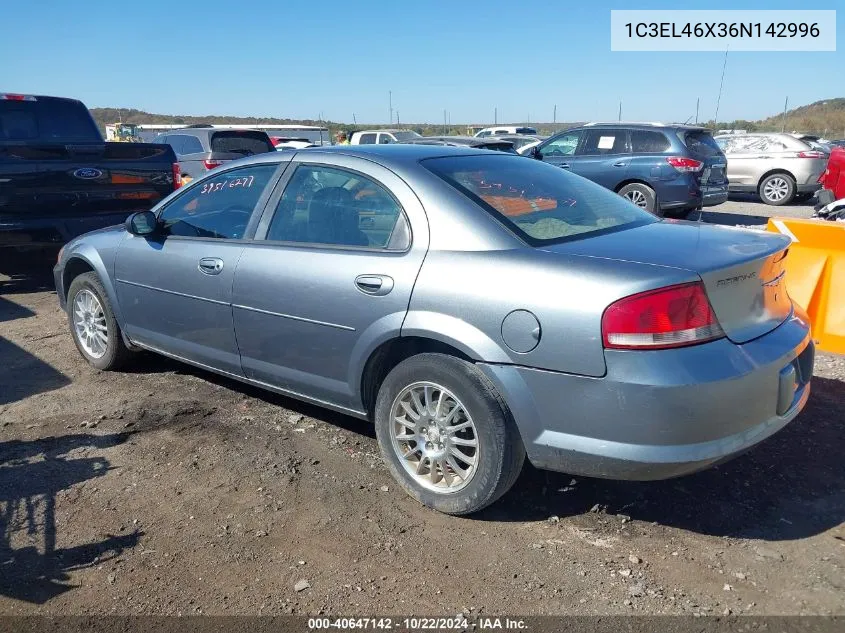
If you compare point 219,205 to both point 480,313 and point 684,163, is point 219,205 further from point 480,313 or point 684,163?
point 684,163

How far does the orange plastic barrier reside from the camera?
17.2 feet

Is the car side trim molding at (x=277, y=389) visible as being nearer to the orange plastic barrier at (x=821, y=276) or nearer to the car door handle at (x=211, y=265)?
the car door handle at (x=211, y=265)

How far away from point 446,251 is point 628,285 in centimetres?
84

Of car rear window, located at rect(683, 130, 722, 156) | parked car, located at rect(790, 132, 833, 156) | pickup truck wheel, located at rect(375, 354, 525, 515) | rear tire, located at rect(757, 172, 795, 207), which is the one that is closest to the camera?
pickup truck wheel, located at rect(375, 354, 525, 515)

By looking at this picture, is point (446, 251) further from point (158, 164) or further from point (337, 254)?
point (158, 164)

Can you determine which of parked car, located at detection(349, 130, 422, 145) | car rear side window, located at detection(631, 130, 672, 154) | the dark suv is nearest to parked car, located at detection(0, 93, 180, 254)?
→ the dark suv

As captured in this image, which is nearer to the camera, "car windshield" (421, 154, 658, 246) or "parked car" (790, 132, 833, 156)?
"car windshield" (421, 154, 658, 246)

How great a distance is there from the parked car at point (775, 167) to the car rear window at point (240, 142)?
1035 centimetres

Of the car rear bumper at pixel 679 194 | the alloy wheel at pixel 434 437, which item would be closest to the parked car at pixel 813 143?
the car rear bumper at pixel 679 194

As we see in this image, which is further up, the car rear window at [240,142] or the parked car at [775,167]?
the car rear window at [240,142]

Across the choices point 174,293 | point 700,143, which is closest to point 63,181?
point 174,293

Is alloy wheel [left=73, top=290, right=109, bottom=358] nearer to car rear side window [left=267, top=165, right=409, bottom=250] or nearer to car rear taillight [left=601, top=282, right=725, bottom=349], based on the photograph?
car rear side window [left=267, top=165, right=409, bottom=250]

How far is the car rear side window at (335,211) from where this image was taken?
3.55 meters

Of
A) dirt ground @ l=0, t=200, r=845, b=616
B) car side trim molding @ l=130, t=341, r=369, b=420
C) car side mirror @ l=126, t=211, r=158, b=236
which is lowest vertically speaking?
dirt ground @ l=0, t=200, r=845, b=616
